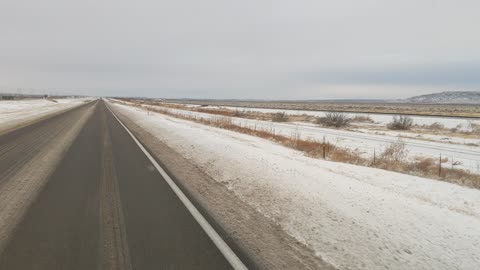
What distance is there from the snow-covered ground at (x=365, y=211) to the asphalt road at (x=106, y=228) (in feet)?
4.82

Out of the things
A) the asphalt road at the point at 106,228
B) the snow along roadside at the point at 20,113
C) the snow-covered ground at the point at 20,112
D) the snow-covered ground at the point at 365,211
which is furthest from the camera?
the snow-covered ground at the point at 20,112

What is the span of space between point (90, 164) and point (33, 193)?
3142 mm

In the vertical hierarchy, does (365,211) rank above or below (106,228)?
below

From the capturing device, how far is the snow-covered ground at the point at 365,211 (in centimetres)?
427

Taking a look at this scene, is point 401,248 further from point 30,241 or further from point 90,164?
point 90,164

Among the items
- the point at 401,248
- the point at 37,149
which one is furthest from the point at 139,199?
the point at 37,149

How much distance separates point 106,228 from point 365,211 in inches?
161

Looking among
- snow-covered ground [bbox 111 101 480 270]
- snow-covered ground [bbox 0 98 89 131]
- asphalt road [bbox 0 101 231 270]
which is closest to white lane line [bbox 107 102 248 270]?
asphalt road [bbox 0 101 231 270]

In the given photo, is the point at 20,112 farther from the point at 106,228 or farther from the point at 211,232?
the point at 211,232

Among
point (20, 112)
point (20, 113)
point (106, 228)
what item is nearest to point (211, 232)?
point (106, 228)

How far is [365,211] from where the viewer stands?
231 inches

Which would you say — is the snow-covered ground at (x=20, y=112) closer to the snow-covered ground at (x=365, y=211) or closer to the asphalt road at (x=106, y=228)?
the asphalt road at (x=106, y=228)

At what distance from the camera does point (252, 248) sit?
4.29 metres

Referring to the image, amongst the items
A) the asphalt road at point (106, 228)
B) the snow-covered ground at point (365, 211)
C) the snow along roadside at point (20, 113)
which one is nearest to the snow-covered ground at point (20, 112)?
the snow along roadside at point (20, 113)
